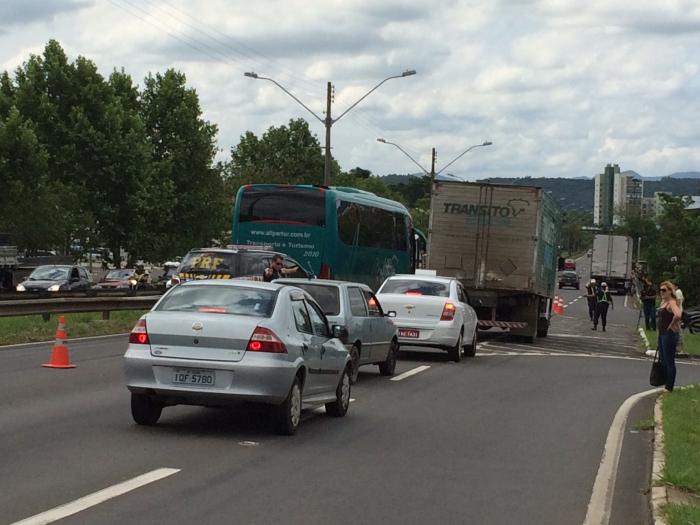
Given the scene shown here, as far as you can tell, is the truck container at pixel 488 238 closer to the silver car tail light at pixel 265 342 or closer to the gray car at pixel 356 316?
the gray car at pixel 356 316

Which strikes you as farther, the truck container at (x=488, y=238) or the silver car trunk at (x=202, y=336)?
the truck container at (x=488, y=238)

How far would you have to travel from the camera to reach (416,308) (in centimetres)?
2248

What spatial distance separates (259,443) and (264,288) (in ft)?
5.66

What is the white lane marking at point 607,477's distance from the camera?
27.2ft

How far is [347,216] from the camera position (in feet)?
106

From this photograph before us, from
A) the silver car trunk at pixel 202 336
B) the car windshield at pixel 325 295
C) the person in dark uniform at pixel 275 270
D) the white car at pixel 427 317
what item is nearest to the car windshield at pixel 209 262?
the person in dark uniform at pixel 275 270

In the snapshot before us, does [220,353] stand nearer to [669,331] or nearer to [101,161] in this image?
[669,331]

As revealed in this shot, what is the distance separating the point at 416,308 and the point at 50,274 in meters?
24.5

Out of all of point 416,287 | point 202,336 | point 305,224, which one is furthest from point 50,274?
point 202,336

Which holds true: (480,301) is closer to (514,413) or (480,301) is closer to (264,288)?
(514,413)

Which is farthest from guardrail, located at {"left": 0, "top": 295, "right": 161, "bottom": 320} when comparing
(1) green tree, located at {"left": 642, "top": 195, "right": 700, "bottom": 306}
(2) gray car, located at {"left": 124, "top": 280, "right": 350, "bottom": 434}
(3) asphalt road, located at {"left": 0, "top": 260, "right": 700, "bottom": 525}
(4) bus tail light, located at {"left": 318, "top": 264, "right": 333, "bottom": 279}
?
(1) green tree, located at {"left": 642, "top": 195, "right": 700, "bottom": 306}

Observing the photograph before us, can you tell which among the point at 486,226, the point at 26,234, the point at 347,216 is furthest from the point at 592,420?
the point at 26,234

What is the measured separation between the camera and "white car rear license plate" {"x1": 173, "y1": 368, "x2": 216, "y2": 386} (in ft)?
36.2

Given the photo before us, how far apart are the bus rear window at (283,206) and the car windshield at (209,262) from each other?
15.5ft
